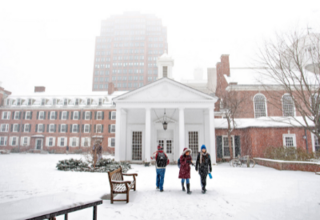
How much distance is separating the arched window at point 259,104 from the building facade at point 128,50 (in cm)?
7178

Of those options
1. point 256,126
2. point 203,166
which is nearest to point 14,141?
point 256,126

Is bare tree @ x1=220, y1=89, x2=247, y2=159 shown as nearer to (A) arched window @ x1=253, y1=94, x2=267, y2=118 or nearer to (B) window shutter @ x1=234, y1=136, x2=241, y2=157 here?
(B) window shutter @ x1=234, y1=136, x2=241, y2=157

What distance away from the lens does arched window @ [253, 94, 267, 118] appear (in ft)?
79.2

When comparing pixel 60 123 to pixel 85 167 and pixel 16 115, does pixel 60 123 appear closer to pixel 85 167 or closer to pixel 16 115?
pixel 16 115

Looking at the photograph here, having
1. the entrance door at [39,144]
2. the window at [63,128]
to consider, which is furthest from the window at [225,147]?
the entrance door at [39,144]

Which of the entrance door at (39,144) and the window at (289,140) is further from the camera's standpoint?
the entrance door at (39,144)

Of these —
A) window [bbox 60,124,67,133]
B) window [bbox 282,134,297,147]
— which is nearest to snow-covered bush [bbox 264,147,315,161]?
window [bbox 282,134,297,147]

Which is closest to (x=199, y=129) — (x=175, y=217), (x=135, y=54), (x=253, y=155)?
(x=253, y=155)

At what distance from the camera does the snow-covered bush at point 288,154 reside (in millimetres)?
13921

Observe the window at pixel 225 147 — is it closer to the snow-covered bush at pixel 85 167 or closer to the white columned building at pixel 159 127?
the white columned building at pixel 159 127

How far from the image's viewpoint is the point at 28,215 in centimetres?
295

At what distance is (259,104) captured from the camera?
24328 mm

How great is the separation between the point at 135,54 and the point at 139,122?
272ft

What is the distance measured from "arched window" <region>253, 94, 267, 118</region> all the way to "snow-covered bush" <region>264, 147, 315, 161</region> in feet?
24.7
